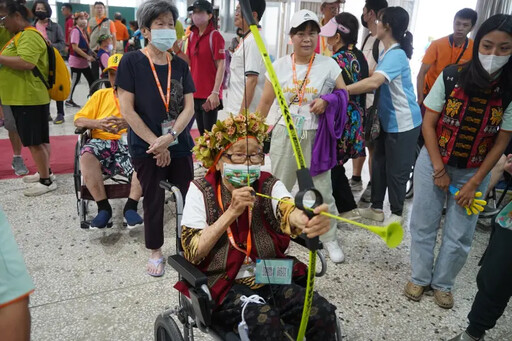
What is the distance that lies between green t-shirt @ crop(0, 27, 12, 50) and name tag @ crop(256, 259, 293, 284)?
2.95m

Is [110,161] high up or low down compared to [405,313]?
up

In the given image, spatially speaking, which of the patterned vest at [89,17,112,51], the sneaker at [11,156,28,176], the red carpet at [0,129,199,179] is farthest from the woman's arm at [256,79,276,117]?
the patterned vest at [89,17,112,51]

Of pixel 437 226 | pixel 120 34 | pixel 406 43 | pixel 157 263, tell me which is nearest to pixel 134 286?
pixel 157 263

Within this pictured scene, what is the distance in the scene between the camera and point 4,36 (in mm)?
3180

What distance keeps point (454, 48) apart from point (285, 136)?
1.98 metres

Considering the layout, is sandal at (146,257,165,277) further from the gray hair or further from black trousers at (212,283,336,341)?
the gray hair

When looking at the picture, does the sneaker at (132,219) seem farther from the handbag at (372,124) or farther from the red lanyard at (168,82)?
the handbag at (372,124)

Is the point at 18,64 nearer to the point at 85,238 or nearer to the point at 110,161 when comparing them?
the point at 110,161

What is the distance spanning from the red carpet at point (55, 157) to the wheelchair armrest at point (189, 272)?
120 inches

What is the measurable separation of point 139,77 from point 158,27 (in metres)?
0.29

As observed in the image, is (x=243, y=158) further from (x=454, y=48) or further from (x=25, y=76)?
(x=454, y=48)

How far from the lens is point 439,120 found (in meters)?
2.06

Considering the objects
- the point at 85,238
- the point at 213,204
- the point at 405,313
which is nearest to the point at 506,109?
the point at 405,313

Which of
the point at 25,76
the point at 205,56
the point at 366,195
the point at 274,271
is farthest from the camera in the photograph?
the point at 366,195
